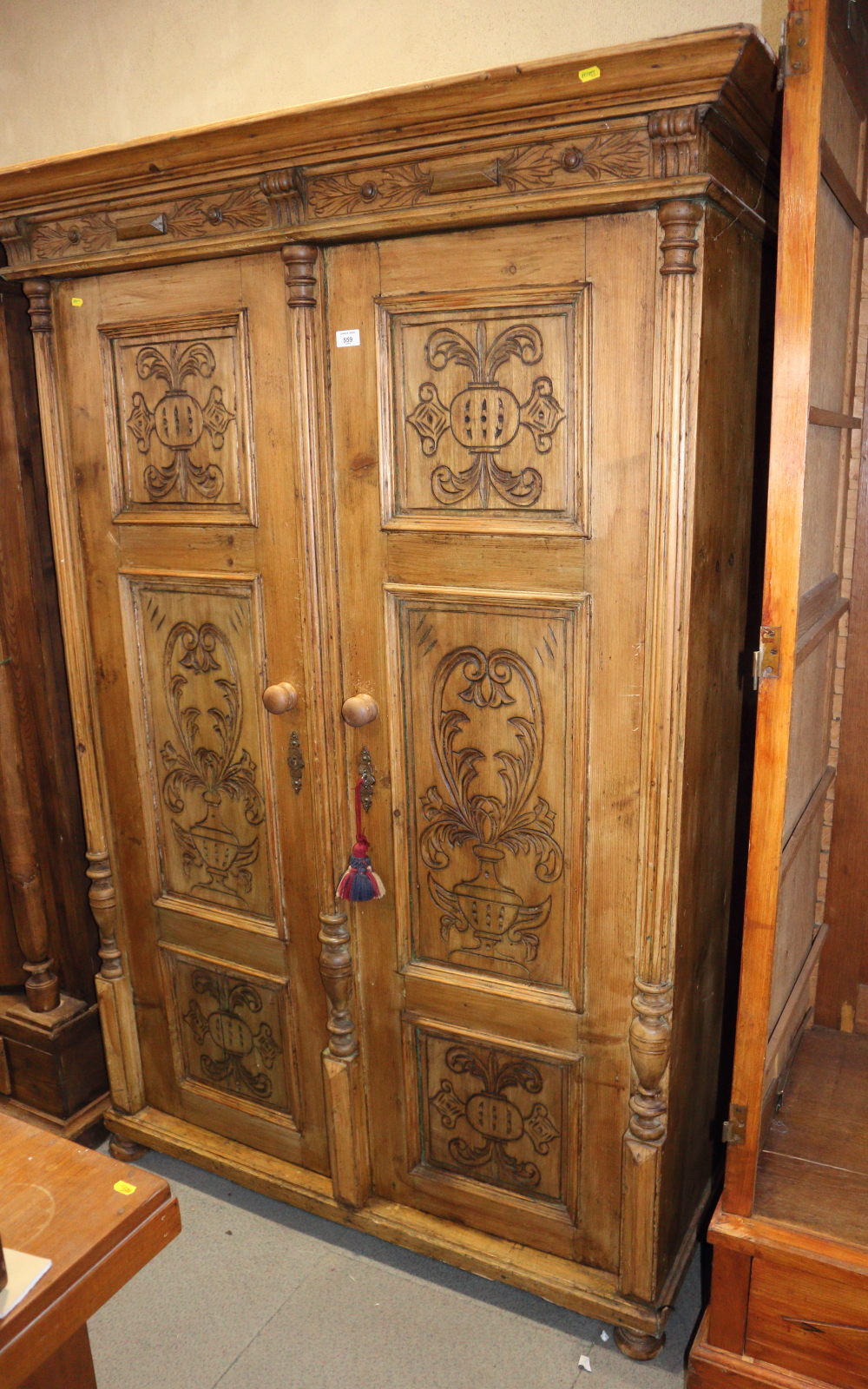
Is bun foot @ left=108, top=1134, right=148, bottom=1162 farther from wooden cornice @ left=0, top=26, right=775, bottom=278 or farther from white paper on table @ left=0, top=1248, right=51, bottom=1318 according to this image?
wooden cornice @ left=0, top=26, right=775, bottom=278

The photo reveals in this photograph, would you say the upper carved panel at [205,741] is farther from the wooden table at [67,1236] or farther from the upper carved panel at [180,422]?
the wooden table at [67,1236]

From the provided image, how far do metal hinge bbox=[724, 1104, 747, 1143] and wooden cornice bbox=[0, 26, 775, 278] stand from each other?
56.3 inches

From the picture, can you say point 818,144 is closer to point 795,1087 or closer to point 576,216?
point 576,216

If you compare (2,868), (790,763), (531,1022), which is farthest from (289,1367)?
(790,763)

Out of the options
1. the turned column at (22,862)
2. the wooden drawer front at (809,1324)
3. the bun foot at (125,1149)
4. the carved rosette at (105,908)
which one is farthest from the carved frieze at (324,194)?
the bun foot at (125,1149)

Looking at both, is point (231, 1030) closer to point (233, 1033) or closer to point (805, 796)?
point (233, 1033)

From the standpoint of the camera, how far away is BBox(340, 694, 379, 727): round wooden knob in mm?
1846

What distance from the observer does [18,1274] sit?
3.12 feet

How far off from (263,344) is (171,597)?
0.56 meters

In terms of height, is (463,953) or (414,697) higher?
(414,697)

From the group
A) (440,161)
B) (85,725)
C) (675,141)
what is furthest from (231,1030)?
(675,141)

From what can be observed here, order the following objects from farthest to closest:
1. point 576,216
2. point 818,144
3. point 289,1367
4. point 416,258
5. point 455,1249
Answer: point 455,1249 < point 289,1367 < point 416,258 < point 576,216 < point 818,144

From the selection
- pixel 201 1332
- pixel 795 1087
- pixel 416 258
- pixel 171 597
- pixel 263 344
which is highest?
pixel 416 258

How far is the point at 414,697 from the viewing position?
1.85 meters
